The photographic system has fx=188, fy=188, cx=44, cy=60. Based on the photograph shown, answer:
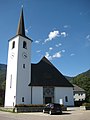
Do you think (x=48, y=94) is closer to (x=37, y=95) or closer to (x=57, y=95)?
(x=57, y=95)

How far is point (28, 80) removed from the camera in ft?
145

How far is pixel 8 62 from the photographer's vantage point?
152 ft

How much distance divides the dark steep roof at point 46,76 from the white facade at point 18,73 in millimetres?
2025

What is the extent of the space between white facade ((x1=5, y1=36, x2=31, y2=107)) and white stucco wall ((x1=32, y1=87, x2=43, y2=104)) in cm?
116

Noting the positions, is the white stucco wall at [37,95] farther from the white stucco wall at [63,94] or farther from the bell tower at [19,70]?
the white stucco wall at [63,94]

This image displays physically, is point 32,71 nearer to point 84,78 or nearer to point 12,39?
point 12,39

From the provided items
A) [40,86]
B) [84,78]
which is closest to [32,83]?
[40,86]

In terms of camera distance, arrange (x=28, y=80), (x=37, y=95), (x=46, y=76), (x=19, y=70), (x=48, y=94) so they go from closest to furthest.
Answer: (x=19, y=70), (x=37, y=95), (x=28, y=80), (x=48, y=94), (x=46, y=76)

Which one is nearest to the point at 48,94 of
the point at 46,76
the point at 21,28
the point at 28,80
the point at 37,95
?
the point at 37,95

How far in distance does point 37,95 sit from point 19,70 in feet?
23.4

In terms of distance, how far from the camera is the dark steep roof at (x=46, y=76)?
45219 mm

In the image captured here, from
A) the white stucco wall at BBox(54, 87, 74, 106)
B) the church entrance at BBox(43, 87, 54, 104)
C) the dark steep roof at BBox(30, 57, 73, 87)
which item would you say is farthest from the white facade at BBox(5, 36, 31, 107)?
the white stucco wall at BBox(54, 87, 74, 106)

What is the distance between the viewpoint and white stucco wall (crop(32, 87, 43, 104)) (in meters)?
43.2

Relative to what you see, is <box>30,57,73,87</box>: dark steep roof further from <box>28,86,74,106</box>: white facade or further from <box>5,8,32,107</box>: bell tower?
<box>5,8,32,107</box>: bell tower
